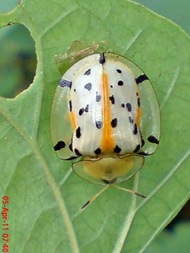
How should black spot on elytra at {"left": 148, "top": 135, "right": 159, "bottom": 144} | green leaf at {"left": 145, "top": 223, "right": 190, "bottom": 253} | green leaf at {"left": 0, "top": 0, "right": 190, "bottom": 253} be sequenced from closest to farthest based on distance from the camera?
green leaf at {"left": 0, "top": 0, "right": 190, "bottom": 253}
black spot on elytra at {"left": 148, "top": 135, "right": 159, "bottom": 144}
green leaf at {"left": 145, "top": 223, "right": 190, "bottom": 253}

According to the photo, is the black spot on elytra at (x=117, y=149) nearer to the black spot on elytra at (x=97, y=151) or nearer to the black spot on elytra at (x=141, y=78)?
the black spot on elytra at (x=97, y=151)

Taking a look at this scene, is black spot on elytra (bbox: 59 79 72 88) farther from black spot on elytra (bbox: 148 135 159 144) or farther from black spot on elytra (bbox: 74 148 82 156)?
black spot on elytra (bbox: 148 135 159 144)

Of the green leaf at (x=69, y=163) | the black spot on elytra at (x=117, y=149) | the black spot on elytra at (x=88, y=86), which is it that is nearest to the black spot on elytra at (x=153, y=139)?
the green leaf at (x=69, y=163)

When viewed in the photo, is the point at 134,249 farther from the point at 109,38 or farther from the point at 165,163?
the point at 109,38

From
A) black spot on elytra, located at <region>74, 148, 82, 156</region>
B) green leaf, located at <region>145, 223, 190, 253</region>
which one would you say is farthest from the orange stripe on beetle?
green leaf, located at <region>145, 223, 190, 253</region>

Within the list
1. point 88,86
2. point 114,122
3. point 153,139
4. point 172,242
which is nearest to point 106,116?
point 114,122

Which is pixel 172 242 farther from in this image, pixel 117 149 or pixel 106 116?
pixel 106 116

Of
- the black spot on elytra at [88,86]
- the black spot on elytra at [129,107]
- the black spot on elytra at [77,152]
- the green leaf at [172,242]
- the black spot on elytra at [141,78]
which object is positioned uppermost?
the black spot on elytra at [141,78]

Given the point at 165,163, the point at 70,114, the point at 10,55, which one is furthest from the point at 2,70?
the point at 165,163
